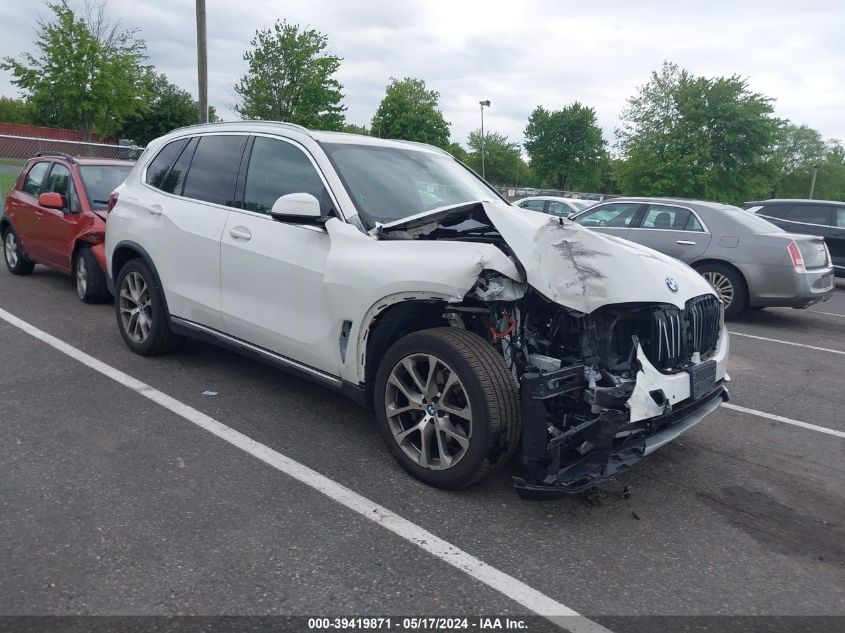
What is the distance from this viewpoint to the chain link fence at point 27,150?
46.2 feet

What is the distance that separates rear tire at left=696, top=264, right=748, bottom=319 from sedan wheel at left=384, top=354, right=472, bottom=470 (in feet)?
21.7

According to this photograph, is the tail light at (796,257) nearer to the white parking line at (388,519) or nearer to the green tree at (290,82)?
the white parking line at (388,519)

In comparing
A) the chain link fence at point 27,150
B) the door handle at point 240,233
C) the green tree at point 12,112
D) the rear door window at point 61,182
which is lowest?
the door handle at point 240,233

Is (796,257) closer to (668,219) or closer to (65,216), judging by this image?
(668,219)

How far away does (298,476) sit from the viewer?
371 centimetres

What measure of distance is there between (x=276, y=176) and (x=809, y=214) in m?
12.0

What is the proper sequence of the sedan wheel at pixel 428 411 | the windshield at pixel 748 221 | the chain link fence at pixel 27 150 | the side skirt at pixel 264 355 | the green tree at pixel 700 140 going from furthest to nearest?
the green tree at pixel 700 140 < the chain link fence at pixel 27 150 < the windshield at pixel 748 221 < the side skirt at pixel 264 355 < the sedan wheel at pixel 428 411

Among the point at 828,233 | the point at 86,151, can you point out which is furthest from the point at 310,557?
the point at 86,151

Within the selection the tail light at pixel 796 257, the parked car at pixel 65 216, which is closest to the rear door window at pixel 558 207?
the tail light at pixel 796 257

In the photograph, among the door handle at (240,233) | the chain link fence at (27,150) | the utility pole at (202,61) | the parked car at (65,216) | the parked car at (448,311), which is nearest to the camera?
the parked car at (448,311)

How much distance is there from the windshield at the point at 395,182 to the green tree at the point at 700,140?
34.1 meters

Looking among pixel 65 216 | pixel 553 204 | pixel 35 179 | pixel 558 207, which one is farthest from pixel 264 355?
pixel 553 204

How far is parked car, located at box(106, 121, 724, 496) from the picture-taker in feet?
10.7

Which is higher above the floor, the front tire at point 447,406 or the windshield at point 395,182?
the windshield at point 395,182
